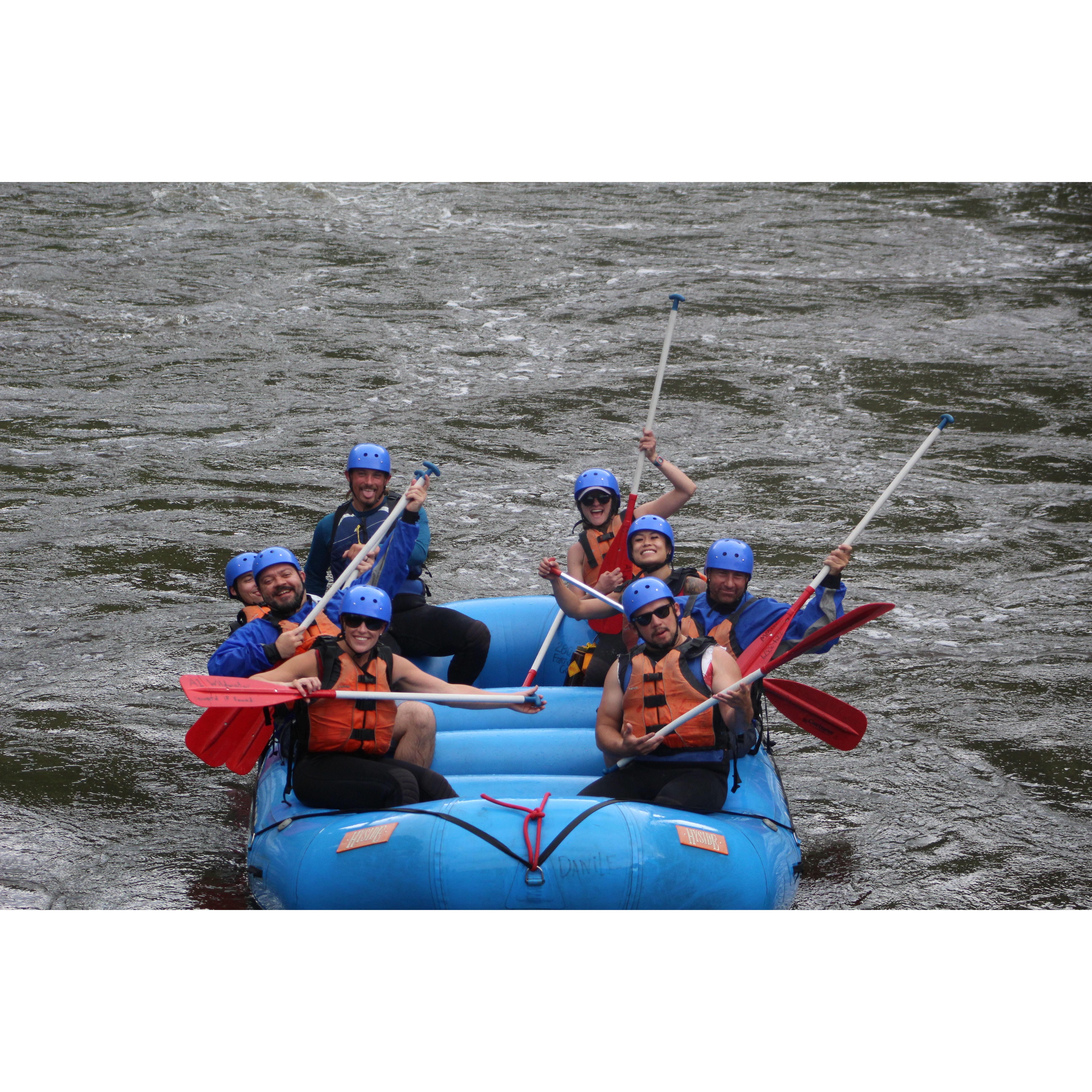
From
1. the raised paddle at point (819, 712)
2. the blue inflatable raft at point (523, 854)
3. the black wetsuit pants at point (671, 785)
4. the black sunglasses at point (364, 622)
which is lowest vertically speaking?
the blue inflatable raft at point (523, 854)

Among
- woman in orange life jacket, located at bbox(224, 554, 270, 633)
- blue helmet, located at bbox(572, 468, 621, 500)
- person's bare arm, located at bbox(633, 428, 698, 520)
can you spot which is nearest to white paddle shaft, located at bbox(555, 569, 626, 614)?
blue helmet, located at bbox(572, 468, 621, 500)

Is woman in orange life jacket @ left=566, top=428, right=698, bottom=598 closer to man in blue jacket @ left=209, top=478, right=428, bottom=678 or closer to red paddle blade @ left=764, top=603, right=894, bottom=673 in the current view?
man in blue jacket @ left=209, top=478, right=428, bottom=678

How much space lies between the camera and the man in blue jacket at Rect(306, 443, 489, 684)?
5.64 m

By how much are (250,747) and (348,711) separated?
0.56 meters

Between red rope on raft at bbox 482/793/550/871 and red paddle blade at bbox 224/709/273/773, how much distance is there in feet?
3.34

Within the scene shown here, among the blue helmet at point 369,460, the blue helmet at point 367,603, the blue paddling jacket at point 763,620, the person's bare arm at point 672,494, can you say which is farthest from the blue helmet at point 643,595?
the blue helmet at point 369,460

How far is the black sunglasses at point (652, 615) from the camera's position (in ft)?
14.8

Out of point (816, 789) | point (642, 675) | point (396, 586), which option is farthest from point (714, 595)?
point (816, 789)

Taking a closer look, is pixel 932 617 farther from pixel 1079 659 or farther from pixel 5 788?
pixel 5 788

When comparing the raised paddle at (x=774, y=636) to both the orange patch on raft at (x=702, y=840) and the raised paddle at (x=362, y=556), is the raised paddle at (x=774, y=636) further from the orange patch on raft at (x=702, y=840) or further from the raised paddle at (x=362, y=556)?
the raised paddle at (x=362, y=556)

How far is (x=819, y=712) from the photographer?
4668 mm

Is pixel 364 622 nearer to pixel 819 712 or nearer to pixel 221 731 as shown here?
pixel 221 731

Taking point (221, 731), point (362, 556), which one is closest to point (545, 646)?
point (362, 556)

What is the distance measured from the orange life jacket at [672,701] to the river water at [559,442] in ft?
4.07
